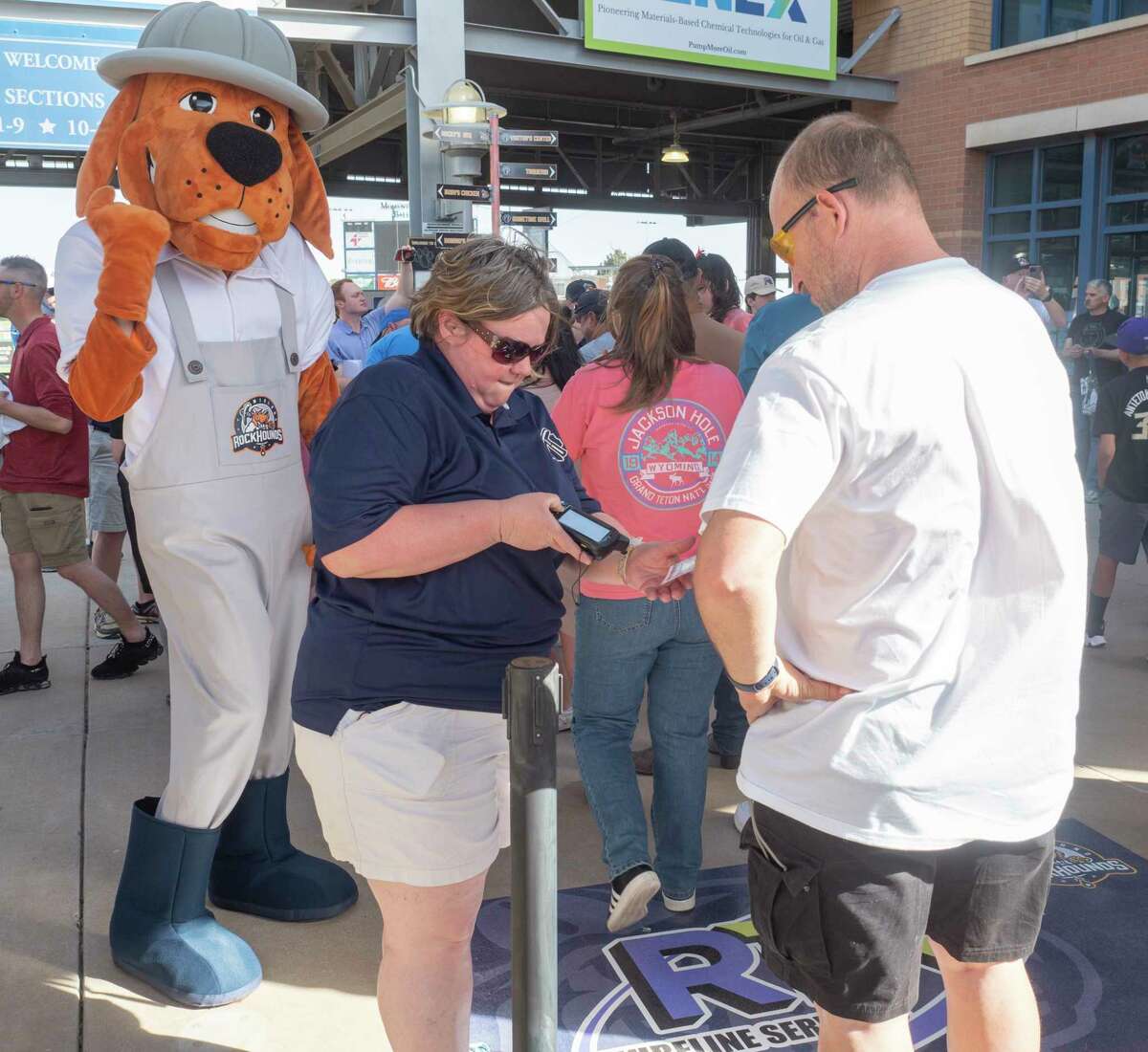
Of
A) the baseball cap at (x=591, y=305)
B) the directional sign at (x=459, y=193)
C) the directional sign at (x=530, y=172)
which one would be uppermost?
the directional sign at (x=530, y=172)

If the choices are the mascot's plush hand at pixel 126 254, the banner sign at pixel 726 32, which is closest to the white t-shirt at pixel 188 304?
the mascot's plush hand at pixel 126 254

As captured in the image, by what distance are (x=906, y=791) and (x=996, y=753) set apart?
16 centimetres

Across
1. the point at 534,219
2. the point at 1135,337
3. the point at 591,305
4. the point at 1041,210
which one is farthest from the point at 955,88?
the point at 591,305

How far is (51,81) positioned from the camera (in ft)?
31.1

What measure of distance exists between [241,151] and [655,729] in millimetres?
1896

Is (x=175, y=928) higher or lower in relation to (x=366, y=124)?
lower

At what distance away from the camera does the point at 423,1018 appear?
2105mm

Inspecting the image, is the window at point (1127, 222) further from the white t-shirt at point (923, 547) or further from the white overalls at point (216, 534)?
the white t-shirt at point (923, 547)

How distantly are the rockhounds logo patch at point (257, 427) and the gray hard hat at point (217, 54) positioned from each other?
811mm

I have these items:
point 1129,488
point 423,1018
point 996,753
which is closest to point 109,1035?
point 423,1018

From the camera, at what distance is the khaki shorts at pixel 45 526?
210 inches

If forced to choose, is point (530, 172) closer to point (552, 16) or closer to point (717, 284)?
point (552, 16)

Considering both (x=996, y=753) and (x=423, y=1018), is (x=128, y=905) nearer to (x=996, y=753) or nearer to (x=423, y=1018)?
(x=423, y=1018)

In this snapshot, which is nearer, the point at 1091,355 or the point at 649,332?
the point at 649,332
